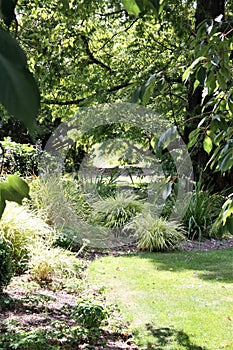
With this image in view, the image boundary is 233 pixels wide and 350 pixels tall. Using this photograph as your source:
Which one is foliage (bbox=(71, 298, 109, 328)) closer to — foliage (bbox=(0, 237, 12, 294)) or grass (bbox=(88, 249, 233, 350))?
grass (bbox=(88, 249, 233, 350))

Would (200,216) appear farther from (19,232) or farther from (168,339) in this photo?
(168,339)

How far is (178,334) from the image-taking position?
3.28 m

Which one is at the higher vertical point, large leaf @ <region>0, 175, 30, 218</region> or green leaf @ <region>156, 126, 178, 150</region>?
green leaf @ <region>156, 126, 178, 150</region>

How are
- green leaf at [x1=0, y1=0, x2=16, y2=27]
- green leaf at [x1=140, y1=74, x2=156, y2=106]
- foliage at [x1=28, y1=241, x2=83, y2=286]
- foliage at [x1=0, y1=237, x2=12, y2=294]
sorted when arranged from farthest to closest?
foliage at [x1=28, y1=241, x2=83, y2=286], foliage at [x1=0, y1=237, x2=12, y2=294], green leaf at [x1=140, y1=74, x2=156, y2=106], green leaf at [x1=0, y1=0, x2=16, y2=27]

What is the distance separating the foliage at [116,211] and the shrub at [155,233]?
352 millimetres

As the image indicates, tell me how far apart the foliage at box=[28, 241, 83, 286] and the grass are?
0.28 metres

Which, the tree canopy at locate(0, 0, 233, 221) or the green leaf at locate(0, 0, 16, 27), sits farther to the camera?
the tree canopy at locate(0, 0, 233, 221)

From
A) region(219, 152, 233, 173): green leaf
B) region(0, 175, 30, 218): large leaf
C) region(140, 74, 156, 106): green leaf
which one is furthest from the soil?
region(0, 175, 30, 218): large leaf

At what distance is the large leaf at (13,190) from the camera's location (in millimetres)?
533

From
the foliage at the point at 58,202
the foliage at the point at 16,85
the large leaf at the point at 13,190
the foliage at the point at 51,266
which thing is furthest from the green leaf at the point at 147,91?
the foliage at the point at 58,202

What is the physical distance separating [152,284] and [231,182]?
15.2 ft

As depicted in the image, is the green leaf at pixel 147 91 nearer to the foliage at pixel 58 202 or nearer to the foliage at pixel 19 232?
the foliage at pixel 19 232

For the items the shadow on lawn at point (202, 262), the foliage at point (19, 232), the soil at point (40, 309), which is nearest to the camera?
the soil at point (40, 309)

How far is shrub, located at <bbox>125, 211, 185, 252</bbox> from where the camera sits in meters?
6.36
